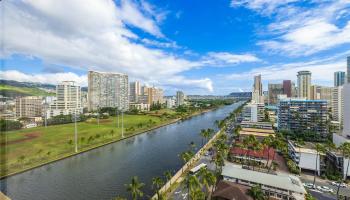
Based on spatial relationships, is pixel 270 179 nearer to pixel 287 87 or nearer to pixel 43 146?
pixel 43 146

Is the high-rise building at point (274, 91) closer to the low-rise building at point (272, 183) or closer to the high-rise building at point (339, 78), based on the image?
the high-rise building at point (339, 78)

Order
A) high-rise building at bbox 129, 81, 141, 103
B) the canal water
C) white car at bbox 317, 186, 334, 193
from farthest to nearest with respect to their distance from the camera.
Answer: high-rise building at bbox 129, 81, 141, 103 < white car at bbox 317, 186, 334, 193 < the canal water

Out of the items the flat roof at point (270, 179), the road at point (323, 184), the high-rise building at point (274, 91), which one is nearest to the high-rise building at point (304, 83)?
the high-rise building at point (274, 91)

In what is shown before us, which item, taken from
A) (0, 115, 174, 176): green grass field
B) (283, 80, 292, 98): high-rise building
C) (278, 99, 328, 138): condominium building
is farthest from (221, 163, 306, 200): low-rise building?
(283, 80, 292, 98): high-rise building

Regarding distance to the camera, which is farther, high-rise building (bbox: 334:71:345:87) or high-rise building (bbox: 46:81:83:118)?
high-rise building (bbox: 334:71:345:87)

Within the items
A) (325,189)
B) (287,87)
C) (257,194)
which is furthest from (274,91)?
(257,194)

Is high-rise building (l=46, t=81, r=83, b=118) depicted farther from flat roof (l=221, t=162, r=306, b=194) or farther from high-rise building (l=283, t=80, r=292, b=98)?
high-rise building (l=283, t=80, r=292, b=98)
